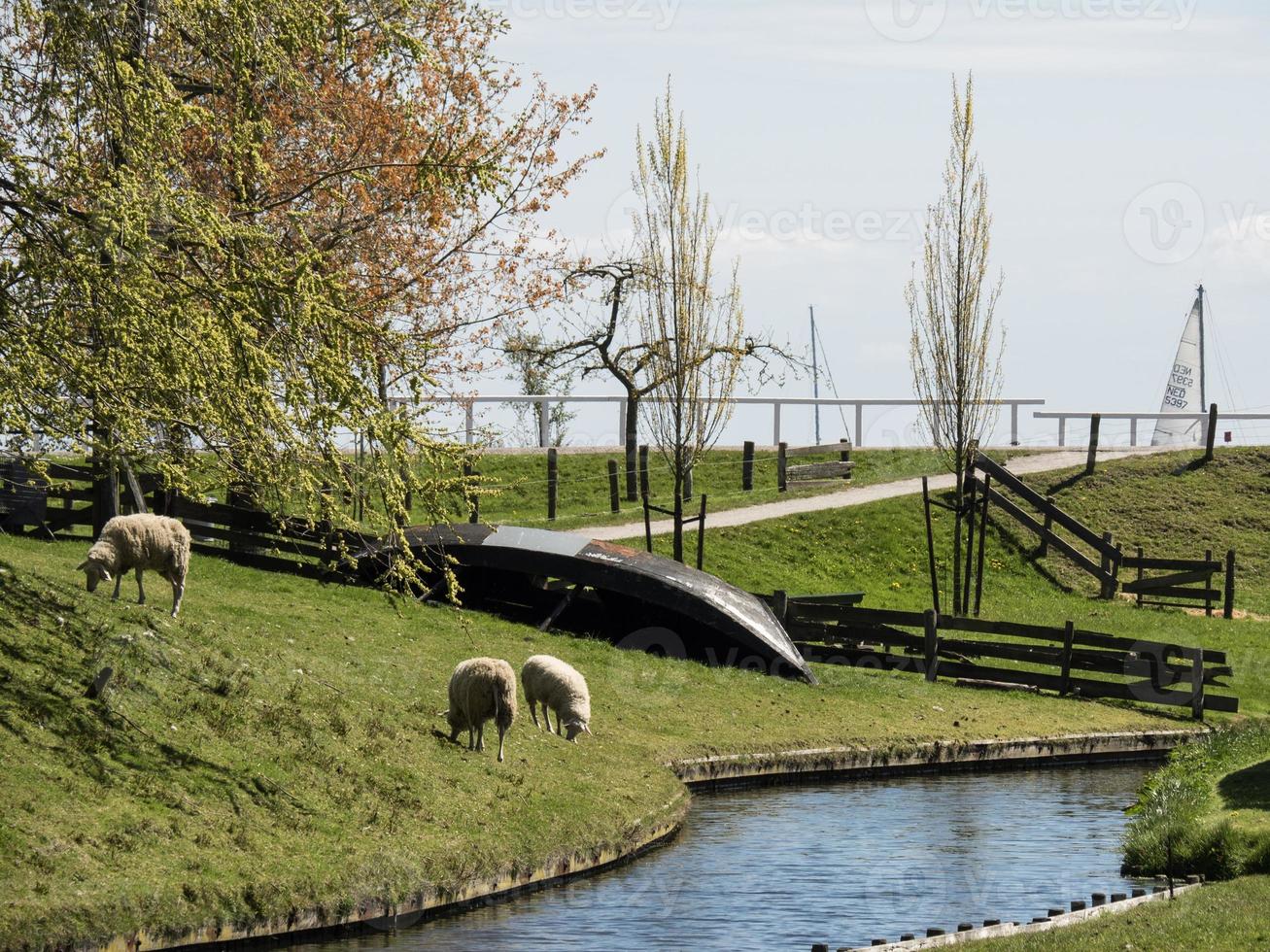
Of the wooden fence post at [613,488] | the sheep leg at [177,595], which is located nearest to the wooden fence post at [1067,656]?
the wooden fence post at [613,488]

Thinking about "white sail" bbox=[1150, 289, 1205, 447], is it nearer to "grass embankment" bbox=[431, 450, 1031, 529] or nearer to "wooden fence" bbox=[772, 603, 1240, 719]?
"grass embankment" bbox=[431, 450, 1031, 529]

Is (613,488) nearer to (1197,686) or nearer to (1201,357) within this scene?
(1197,686)

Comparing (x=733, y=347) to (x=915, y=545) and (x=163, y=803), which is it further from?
(x=163, y=803)

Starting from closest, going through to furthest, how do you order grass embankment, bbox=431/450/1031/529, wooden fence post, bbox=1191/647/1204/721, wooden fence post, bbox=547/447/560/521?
wooden fence post, bbox=1191/647/1204/721
wooden fence post, bbox=547/447/560/521
grass embankment, bbox=431/450/1031/529

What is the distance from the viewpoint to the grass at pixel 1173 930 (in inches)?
485

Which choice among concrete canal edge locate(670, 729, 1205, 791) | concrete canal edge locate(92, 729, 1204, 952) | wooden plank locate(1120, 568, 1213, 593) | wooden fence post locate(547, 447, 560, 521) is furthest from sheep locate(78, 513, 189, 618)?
wooden plank locate(1120, 568, 1213, 593)

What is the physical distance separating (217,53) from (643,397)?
21.4 metres

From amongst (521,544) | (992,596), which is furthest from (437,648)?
(992,596)

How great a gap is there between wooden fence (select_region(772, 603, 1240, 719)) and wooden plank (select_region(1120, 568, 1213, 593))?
28.5 ft

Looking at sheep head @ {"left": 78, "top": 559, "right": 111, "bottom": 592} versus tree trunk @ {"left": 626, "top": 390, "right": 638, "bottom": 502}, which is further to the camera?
tree trunk @ {"left": 626, "top": 390, "right": 638, "bottom": 502}

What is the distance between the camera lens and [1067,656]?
96.5 feet

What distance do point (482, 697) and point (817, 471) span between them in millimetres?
30506

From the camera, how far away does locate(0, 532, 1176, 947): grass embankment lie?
46.0 feet

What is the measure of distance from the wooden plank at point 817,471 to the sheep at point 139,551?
28819 mm
